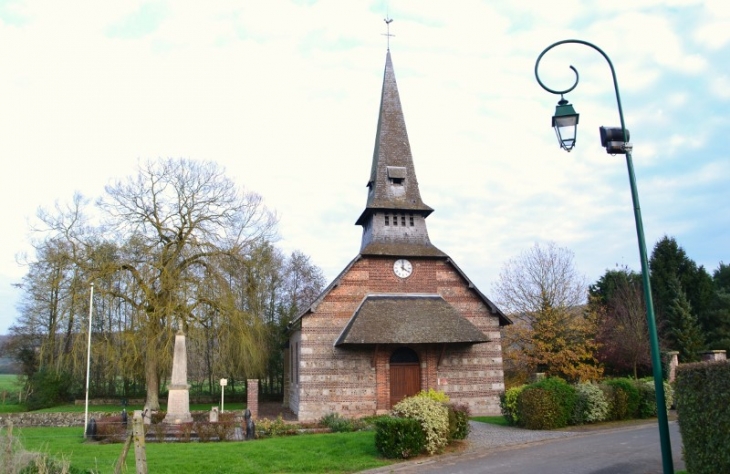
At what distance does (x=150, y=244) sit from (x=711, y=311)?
35291 millimetres

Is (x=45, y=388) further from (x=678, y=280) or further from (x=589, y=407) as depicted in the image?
(x=678, y=280)

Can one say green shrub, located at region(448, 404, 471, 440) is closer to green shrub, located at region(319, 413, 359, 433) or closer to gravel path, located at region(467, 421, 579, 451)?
gravel path, located at region(467, 421, 579, 451)

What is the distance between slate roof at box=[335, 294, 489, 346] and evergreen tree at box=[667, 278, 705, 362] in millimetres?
18576

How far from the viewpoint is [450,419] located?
15047 millimetres

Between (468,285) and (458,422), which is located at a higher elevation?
(468,285)

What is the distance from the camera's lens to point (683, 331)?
34438mm

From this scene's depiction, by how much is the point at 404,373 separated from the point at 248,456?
11.3 m

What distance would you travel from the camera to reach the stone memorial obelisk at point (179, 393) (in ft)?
62.2

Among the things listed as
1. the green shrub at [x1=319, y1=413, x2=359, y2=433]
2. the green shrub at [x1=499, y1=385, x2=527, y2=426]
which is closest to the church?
the green shrub at [x1=499, y1=385, x2=527, y2=426]

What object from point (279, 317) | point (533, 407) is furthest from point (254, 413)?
point (279, 317)

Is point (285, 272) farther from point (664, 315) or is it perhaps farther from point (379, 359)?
point (664, 315)

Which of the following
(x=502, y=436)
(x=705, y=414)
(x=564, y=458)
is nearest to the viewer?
(x=705, y=414)

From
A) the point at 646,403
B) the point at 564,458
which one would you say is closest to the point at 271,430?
the point at 564,458

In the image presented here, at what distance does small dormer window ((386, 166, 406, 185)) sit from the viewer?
2705 cm
